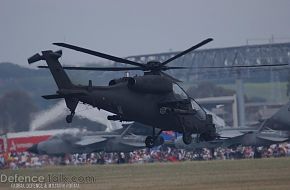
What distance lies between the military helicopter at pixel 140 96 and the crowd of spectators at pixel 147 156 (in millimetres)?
28899

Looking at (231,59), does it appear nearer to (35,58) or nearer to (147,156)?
(147,156)

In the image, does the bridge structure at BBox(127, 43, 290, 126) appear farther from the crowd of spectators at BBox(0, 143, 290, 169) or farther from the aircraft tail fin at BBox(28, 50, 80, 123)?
the aircraft tail fin at BBox(28, 50, 80, 123)

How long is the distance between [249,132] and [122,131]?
453 inches

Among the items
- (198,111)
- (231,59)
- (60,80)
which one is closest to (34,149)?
(198,111)

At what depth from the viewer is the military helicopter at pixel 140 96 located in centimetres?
3866

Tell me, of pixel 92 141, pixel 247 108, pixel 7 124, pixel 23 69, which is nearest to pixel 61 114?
pixel 92 141

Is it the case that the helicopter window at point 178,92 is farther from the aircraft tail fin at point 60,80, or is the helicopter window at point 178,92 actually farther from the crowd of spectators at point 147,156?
the crowd of spectators at point 147,156

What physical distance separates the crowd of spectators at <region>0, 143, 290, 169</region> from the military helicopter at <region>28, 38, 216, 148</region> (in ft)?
94.8

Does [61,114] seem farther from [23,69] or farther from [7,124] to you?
[23,69]

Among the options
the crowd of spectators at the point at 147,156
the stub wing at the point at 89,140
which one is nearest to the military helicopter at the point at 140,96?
the crowd of spectators at the point at 147,156

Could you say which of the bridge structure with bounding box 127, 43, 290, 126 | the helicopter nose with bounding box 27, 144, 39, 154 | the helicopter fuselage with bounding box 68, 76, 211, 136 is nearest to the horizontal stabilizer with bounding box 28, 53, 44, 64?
the helicopter fuselage with bounding box 68, 76, 211, 136

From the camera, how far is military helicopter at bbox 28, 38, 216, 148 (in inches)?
1522

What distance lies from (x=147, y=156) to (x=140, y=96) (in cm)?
3569

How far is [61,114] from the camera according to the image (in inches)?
2901
